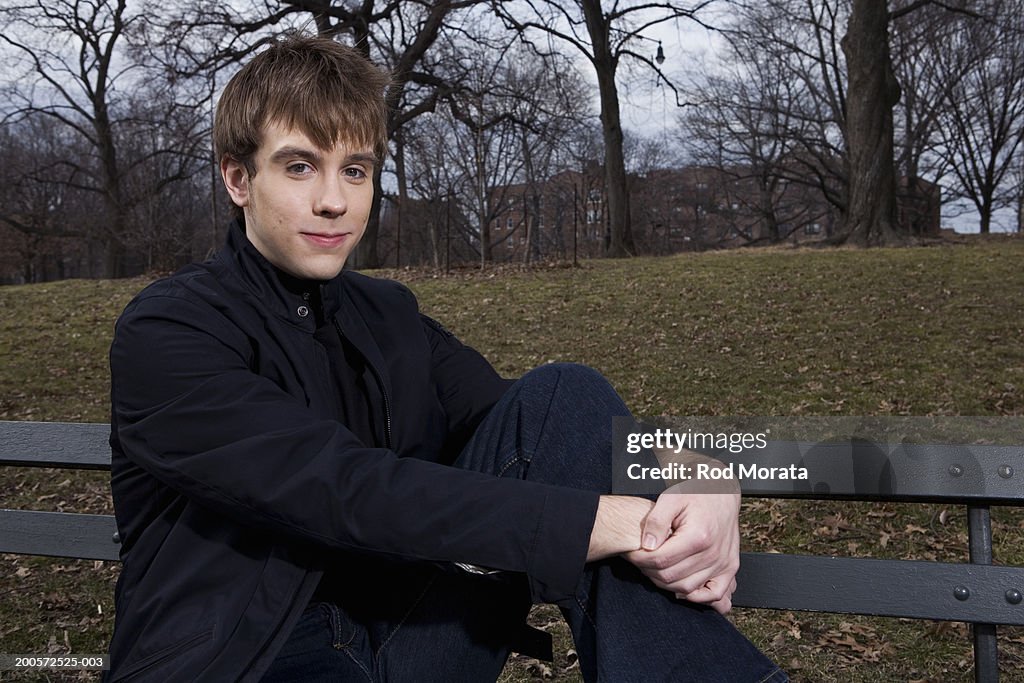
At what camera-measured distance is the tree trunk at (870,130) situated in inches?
546

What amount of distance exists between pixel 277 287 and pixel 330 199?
228mm

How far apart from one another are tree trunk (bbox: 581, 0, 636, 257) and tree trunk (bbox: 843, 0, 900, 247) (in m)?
4.30

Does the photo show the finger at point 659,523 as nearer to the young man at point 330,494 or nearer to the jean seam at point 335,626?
the young man at point 330,494

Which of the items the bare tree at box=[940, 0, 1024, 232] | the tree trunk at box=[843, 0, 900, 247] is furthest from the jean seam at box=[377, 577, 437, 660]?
the bare tree at box=[940, 0, 1024, 232]

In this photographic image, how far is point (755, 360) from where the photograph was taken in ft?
27.3

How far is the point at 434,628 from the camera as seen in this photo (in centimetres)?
193

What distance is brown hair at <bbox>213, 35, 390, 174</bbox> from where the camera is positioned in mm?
1976

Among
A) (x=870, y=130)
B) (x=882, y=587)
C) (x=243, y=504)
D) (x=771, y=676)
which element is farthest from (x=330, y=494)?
(x=870, y=130)

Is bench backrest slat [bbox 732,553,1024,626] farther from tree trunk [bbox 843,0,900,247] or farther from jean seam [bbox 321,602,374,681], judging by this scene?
tree trunk [bbox 843,0,900,247]

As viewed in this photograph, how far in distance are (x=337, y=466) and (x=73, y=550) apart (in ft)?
4.88

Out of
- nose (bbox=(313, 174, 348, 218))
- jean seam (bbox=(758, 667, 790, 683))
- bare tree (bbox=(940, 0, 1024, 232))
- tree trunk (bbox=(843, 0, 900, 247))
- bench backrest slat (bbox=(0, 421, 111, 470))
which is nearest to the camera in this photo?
jean seam (bbox=(758, 667, 790, 683))

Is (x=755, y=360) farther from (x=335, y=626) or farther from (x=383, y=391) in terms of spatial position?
(x=335, y=626)

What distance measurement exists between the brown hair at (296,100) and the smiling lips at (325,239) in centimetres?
19

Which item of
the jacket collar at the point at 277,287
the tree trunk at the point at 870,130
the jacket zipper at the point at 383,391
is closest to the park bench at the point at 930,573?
the jacket zipper at the point at 383,391
